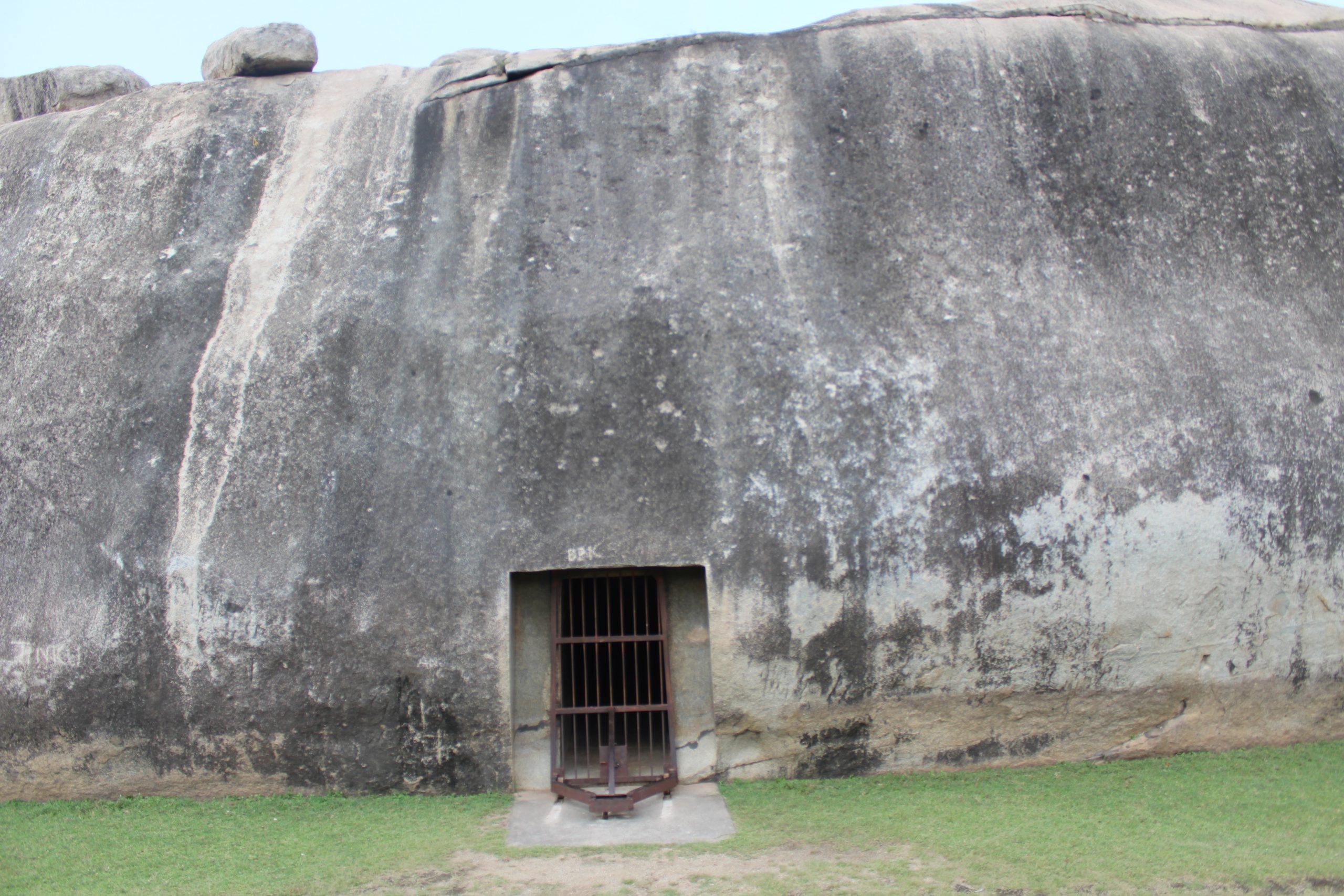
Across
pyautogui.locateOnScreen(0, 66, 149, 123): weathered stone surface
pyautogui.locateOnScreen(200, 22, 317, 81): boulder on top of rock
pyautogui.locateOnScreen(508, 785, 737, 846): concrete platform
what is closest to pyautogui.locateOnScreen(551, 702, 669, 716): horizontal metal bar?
pyautogui.locateOnScreen(508, 785, 737, 846): concrete platform

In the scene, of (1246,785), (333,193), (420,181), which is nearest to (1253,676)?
(1246,785)

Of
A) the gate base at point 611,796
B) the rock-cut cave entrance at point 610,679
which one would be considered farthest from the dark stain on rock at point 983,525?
the gate base at point 611,796

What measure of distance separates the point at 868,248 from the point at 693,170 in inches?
43.2

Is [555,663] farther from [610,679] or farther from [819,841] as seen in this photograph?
[819,841]

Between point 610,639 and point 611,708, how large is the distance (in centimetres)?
35

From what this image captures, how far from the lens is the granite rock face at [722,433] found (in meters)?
5.11

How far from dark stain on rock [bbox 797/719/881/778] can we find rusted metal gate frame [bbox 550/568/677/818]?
0.70m

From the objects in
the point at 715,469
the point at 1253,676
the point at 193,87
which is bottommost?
the point at 1253,676

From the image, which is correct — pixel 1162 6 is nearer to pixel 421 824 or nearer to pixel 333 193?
pixel 333 193

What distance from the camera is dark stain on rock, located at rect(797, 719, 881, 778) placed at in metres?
5.25

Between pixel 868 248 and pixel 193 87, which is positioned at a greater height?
pixel 193 87

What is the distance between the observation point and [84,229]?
19.9 ft

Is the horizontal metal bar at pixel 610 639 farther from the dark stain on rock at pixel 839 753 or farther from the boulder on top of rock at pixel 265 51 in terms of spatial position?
the boulder on top of rock at pixel 265 51

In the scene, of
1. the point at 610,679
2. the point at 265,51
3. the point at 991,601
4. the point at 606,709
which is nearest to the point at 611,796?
the point at 606,709
